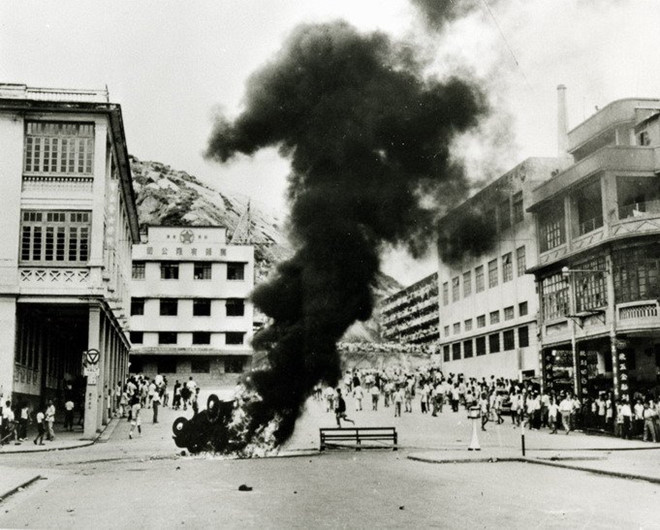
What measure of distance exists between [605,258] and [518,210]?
18.2ft

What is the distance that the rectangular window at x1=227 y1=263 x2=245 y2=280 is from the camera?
69.9m

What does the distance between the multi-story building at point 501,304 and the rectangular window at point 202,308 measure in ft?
67.9

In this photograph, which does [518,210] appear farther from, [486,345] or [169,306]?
[169,306]

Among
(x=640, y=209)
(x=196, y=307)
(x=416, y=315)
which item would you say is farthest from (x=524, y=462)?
(x=416, y=315)

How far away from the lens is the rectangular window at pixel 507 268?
5066cm

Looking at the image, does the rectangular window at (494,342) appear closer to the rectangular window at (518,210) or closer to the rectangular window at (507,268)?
the rectangular window at (507,268)

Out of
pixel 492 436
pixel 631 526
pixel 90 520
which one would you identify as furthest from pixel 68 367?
pixel 631 526

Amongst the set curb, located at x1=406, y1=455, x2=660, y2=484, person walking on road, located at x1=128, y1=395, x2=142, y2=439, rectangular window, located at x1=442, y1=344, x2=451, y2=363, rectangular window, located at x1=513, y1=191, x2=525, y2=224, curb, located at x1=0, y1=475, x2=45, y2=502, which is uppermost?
rectangular window, located at x1=513, y1=191, x2=525, y2=224

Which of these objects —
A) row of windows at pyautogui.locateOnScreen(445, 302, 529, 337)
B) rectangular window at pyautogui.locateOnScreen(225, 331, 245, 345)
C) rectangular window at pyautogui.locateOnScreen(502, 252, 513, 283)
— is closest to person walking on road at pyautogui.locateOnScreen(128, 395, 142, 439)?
row of windows at pyautogui.locateOnScreen(445, 302, 529, 337)

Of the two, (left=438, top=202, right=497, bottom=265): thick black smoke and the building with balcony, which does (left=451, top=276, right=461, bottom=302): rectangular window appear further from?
(left=438, top=202, right=497, bottom=265): thick black smoke

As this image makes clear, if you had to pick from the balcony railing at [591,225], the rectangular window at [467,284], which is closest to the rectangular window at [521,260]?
the rectangular window at [467,284]

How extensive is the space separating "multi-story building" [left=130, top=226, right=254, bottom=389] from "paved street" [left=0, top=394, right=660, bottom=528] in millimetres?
42219

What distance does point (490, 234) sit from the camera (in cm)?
2336

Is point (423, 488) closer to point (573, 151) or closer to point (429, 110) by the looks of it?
point (429, 110)
